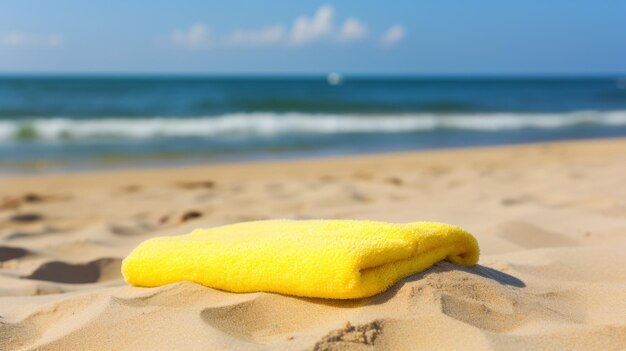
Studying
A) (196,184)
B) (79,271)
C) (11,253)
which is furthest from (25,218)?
(196,184)

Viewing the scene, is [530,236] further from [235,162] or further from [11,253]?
[235,162]

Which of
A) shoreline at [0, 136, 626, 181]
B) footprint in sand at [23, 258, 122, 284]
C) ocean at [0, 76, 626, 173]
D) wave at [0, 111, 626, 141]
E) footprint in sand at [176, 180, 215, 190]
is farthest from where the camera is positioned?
wave at [0, 111, 626, 141]

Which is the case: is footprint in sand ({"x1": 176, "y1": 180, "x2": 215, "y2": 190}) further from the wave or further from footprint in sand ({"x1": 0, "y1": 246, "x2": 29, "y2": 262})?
the wave

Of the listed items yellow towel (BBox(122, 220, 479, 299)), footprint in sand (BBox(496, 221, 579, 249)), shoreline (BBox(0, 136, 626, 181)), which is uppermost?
yellow towel (BBox(122, 220, 479, 299))

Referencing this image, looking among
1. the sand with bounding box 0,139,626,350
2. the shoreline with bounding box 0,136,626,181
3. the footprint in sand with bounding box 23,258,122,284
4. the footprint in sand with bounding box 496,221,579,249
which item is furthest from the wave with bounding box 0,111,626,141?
the footprint in sand with bounding box 496,221,579,249

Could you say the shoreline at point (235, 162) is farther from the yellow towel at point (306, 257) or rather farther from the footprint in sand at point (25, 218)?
the yellow towel at point (306, 257)

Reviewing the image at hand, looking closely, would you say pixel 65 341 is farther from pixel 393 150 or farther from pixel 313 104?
pixel 313 104

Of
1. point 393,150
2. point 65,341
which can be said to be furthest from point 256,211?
point 393,150
